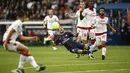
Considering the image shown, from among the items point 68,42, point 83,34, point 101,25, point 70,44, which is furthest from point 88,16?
point 70,44

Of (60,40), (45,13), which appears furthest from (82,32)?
(45,13)

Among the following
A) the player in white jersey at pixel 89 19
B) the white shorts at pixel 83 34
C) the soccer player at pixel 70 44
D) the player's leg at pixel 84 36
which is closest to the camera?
the soccer player at pixel 70 44

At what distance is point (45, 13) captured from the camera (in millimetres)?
42125

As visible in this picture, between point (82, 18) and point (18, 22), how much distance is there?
35.5 ft

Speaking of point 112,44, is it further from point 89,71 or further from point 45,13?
point 89,71

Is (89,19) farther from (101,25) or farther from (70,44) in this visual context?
(70,44)

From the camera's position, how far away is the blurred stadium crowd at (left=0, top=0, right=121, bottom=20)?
42.1m

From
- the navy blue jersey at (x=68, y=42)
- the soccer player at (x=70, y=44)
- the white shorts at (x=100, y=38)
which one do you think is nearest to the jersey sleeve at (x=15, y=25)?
Answer: the soccer player at (x=70, y=44)

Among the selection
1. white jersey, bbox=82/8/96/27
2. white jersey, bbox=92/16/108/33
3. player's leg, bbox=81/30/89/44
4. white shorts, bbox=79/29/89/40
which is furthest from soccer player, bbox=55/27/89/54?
white shorts, bbox=79/29/89/40

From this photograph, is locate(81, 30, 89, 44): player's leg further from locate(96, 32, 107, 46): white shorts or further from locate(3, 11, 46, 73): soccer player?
locate(3, 11, 46, 73): soccer player

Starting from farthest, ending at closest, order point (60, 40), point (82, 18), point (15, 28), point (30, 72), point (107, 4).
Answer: point (107, 4) < point (82, 18) < point (60, 40) < point (30, 72) < point (15, 28)

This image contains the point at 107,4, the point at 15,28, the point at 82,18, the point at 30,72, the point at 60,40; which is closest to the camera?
the point at 15,28

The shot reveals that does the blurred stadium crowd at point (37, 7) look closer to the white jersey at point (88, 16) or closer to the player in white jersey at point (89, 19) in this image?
the player in white jersey at point (89, 19)

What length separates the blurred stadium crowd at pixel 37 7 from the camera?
42.1 m
